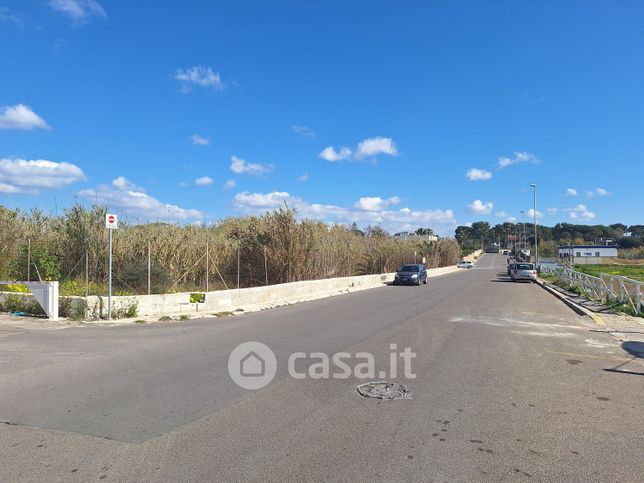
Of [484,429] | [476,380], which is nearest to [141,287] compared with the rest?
[476,380]

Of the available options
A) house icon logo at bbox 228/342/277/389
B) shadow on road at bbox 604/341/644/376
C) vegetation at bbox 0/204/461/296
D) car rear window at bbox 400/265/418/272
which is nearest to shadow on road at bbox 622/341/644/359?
shadow on road at bbox 604/341/644/376

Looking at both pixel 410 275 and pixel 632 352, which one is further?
pixel 410 275

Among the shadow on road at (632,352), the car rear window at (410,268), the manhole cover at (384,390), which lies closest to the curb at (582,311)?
the shadow on road at (632,352)

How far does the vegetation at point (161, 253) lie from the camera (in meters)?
17.6

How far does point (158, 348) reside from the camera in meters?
9.80

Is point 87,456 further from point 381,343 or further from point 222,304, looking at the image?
point 222,304

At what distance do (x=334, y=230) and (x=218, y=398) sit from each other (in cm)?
2874

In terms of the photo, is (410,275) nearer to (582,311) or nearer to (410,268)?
(410,268)

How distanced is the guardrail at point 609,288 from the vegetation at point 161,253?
46.9 ft

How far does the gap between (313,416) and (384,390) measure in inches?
57.8

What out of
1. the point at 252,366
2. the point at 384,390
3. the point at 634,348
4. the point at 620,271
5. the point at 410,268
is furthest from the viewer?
the point at 620,271

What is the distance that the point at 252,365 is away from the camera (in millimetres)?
8258

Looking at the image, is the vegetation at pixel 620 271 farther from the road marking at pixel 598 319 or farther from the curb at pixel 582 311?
the road marking at pixel 598 319

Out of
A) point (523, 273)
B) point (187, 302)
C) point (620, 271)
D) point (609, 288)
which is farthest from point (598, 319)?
point (620, 271)
